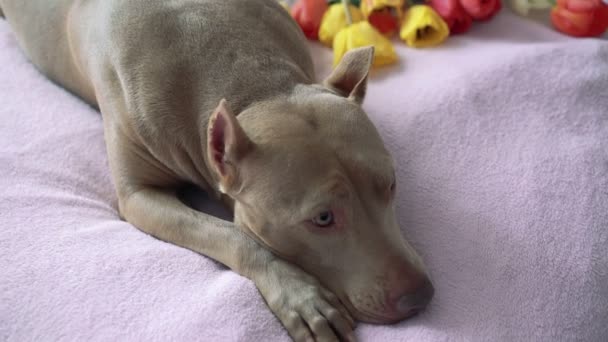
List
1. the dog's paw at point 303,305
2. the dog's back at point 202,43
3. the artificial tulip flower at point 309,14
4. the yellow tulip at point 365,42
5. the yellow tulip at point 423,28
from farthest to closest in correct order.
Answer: the artificial tulip flower at point 309,14 < the yellow tulip at point 423,28 < the yellow tulip at point 365,42 < the dog's back at point 202,43 < the dog's paw at point 303,305

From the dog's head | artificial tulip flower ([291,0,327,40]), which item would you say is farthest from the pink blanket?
artificial tulip flower ([291,0,327,40])

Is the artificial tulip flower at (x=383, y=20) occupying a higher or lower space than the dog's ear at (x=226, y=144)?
lower

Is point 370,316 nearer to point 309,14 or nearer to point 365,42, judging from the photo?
point 365,42

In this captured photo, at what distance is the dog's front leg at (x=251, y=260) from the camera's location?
185cm

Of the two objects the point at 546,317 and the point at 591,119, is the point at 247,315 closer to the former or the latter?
the point at 546,317

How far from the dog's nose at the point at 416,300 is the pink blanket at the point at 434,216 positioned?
0.04 meters

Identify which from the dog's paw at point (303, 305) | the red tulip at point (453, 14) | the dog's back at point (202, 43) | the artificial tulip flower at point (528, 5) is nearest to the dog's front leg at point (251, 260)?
the dog's paw at point (303, 305)

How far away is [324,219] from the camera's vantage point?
189 centimetres

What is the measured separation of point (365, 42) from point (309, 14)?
0.40 metres

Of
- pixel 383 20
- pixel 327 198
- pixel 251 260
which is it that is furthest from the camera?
pixel 383 20

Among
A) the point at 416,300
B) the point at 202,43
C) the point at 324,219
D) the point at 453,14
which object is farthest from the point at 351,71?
the point at 453,14

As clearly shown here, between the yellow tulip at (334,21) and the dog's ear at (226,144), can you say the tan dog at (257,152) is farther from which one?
the yellow tulip at (334,21)

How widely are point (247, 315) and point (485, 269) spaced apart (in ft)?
2.57

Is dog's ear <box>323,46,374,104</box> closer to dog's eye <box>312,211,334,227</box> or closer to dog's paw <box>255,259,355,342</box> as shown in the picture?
dog's eye <box>312,211,334,227</box>
